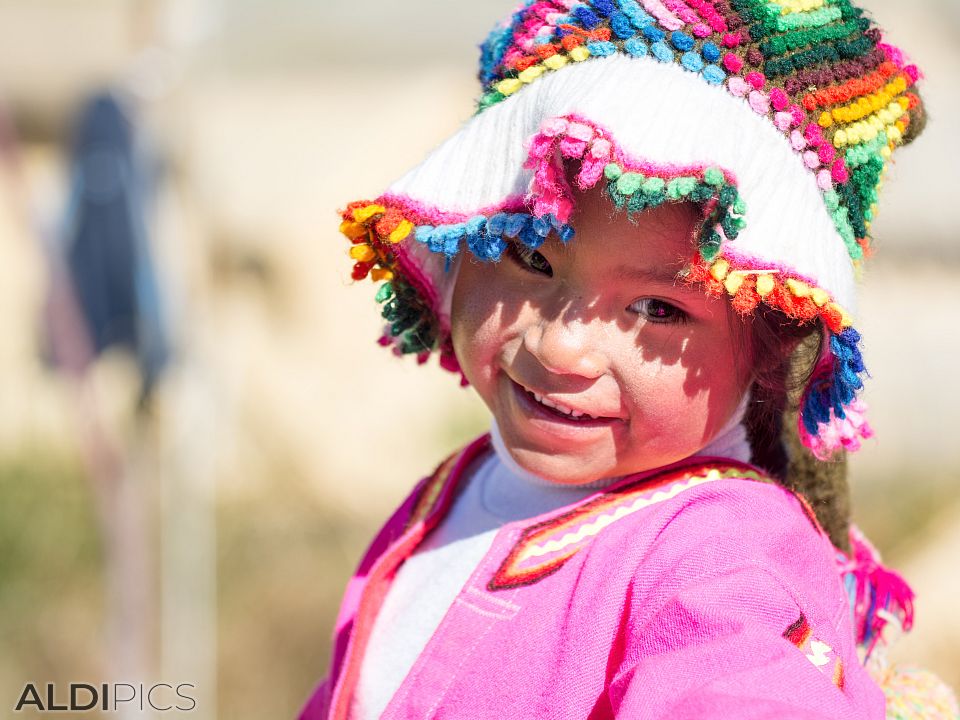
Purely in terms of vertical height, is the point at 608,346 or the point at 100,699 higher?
the point at 608,346

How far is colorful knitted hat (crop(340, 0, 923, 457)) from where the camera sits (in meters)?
0.92

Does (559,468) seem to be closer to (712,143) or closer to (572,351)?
(572,351)

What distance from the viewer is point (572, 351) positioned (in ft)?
3.18

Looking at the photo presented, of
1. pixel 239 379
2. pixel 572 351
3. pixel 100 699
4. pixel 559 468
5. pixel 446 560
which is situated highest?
pixel 572 351

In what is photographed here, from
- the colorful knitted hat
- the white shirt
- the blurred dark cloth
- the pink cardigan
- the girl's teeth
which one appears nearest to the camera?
the pink cardigan

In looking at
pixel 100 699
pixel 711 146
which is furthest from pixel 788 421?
pixel 100 699

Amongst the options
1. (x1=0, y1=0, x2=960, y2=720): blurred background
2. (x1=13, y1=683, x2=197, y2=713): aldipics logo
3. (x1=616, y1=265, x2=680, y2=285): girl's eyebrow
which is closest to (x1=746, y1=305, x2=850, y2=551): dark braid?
(x1=616, y1=265, x2=680, y2=285): girl's eyebrow

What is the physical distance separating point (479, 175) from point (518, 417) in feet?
0.77

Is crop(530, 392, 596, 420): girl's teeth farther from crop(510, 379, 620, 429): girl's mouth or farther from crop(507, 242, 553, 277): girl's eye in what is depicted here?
crop(507, 242, 553, 277): girl's eye

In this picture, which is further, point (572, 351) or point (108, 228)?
point (108, 228)

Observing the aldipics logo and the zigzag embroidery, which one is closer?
the zigzag embroidery

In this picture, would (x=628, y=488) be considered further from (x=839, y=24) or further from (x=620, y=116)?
(x=839, y=24)

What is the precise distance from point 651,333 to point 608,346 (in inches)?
1.6

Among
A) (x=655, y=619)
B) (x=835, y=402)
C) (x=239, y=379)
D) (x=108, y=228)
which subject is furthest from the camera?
(x=239, y=379)
